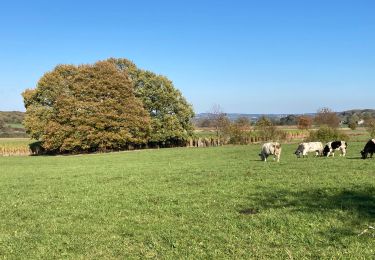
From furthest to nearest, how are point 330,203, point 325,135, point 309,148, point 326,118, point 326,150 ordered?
point 326,118 → point 325,135 → point 309,148 → point 326,150 → point 330,203

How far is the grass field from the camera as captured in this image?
27.8 feet

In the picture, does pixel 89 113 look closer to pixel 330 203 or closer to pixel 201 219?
pixel 201 219

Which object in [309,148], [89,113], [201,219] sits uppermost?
[89,113]

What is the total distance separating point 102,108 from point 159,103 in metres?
13.3

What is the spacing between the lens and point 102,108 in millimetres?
62969

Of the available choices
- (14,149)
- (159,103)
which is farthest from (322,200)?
(14,149)

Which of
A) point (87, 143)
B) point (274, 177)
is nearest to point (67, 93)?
point (87, 143)

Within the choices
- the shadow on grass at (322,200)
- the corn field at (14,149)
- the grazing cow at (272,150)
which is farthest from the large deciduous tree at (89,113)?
the shadow on grass at (322,200)

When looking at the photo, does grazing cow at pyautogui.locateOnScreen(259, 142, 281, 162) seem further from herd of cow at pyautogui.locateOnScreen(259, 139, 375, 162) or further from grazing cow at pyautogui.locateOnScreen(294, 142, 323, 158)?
grazing cow at pyautogui.locateOnScreen(294, 142, 323, 158)

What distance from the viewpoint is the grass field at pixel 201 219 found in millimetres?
8470

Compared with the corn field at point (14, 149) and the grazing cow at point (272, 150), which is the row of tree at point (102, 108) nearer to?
the corn field at point (14, 149)

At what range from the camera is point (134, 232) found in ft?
32.8

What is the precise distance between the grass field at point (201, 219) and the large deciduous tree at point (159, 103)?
179 ft

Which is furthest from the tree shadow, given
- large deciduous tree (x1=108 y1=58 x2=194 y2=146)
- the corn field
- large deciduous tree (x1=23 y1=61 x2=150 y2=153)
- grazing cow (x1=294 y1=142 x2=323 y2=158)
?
the corn field
